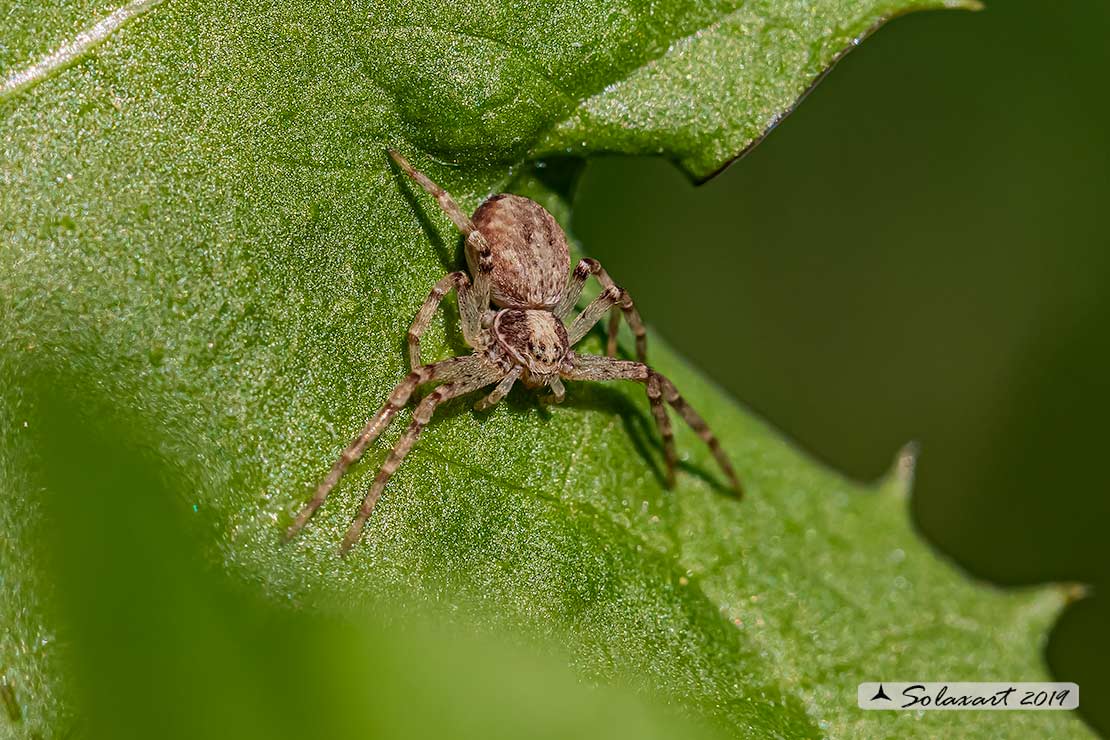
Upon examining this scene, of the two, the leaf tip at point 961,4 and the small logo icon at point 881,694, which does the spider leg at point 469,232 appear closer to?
the leaf tip at point 961,4

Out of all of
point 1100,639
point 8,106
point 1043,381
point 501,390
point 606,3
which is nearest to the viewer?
point 8,106

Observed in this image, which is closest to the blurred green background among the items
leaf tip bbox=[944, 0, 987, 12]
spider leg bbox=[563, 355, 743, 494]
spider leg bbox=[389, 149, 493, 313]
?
spider leg bbox=[563, 355, 743, 494]

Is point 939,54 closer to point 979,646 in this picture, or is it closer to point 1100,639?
point 1100,639

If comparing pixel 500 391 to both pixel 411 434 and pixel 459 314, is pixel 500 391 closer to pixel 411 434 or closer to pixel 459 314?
pixel 459 314

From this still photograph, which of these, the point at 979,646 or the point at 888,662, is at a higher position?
the point at 888,662

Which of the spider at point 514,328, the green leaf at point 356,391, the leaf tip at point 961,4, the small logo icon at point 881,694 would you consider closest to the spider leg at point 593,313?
the spider at point 514,328

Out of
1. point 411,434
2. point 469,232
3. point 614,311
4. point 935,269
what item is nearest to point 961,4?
point 614,311

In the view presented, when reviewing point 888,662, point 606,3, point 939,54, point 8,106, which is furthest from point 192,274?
point 939,54
